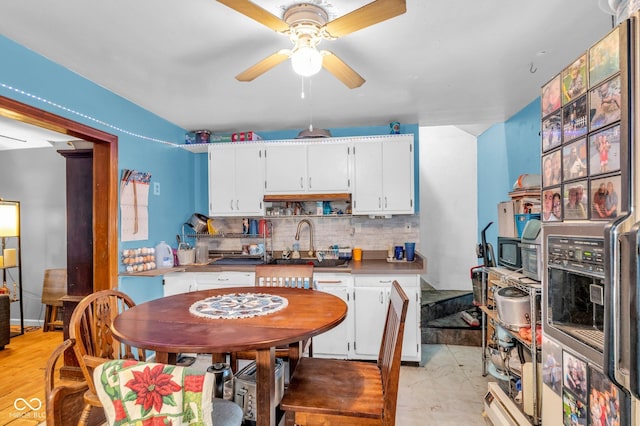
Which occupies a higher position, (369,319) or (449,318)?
(369,319)

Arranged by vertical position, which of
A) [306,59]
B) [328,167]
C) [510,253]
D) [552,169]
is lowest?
[510,253]

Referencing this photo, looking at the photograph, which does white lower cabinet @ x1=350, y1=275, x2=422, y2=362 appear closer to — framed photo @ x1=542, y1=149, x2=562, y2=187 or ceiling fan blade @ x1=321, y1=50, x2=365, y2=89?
framed photo @ x1=542, y1=149, x2=562, y2=187

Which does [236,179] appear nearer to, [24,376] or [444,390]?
[24,376]

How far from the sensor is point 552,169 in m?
1.66

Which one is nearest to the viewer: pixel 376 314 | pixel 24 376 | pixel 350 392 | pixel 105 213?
pixel 350 392

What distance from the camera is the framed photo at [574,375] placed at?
1.39 meters

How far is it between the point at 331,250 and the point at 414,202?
1092 mm

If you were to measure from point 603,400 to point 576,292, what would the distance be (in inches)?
17.3

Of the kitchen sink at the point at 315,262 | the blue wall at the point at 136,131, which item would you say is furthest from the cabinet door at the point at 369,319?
the blue wall at the point at 136,131

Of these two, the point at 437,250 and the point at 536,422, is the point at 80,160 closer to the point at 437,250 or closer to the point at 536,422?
the point at 536,422

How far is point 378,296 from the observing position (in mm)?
3164

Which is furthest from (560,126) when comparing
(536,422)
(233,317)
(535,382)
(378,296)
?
(378,296)

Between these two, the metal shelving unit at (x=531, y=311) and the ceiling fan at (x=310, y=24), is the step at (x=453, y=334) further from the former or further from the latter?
the ceiling fan at (x=310, y=24)

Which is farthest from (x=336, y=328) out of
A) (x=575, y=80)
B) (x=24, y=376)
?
(x=24, y=376)
